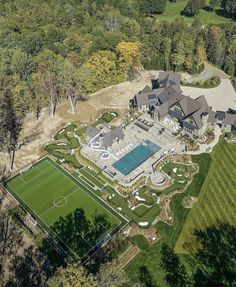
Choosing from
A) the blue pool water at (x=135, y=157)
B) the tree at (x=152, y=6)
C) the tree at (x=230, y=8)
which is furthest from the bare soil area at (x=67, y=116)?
the tree at (x=230, y=8)

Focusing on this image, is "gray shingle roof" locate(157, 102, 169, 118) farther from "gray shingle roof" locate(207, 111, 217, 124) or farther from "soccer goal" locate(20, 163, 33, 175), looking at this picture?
"soccer goal" locate(20, 163, 33, 175)

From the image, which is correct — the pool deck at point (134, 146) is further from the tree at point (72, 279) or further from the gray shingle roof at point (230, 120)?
the tree at point (72, 279)

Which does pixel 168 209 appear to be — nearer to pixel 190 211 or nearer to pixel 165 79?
pixel 190 211

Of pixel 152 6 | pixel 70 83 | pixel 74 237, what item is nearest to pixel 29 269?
pixel 74 237

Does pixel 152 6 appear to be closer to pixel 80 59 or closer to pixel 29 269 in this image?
pixel 80 59

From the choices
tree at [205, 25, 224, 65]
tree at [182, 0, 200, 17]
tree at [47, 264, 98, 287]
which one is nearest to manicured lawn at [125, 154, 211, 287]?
tree at [47, 264, 98, 287]
